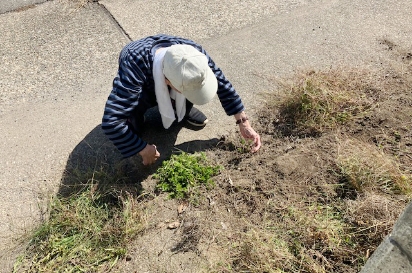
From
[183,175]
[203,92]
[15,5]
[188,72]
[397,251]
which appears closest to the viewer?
[397,251]

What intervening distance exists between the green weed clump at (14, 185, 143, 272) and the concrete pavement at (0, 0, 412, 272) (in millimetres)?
217

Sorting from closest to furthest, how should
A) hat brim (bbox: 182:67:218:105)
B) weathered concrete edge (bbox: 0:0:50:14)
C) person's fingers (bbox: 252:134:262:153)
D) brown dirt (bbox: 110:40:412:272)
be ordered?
brown dirt (bbox: 110:40:412:272)
hat brim (bbox: 182:67:218:105)
person's fingers (bbox: 252:134:262:153)
weathered concrete edge (bbox: 0:0:50:14)

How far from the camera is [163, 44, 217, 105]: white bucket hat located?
2.37m

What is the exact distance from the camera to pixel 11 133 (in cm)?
328

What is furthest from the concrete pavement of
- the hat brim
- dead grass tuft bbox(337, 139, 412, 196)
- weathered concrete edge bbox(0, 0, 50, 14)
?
dead grass tuft bbox(337, 139, 412, 196)

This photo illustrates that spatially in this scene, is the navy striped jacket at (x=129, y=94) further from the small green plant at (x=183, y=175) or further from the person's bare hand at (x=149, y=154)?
the small green plant at (x=183, y=175)

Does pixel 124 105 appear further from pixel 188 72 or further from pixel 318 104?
pixel 318 104

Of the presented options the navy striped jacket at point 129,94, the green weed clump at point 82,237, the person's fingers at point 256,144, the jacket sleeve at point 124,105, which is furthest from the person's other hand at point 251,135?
the green weed clump at point 82,237

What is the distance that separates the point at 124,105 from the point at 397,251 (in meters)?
1.70

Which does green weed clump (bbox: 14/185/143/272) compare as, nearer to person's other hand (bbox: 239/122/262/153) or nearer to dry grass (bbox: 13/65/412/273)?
dry grass (bbox: 13/65/412/273)

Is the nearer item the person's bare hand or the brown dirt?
the brown dirt

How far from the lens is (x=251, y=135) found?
2.97 meters

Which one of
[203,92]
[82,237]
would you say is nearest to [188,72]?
[203,92]

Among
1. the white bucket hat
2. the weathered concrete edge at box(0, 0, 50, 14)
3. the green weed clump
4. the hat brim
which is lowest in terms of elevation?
the green weed clump
